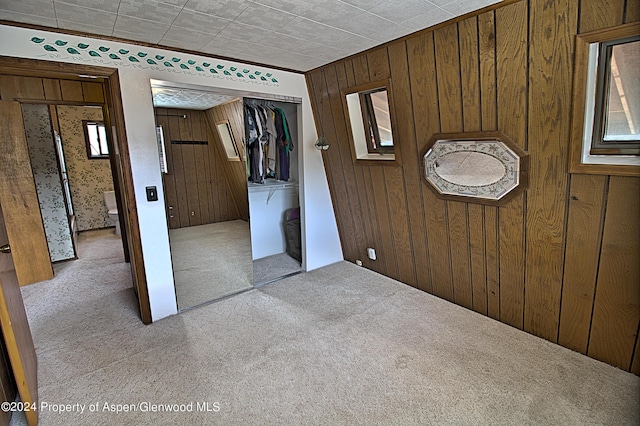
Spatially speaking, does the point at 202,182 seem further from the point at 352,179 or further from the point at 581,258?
the point at 581,258

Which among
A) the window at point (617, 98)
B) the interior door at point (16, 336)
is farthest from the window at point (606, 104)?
the interior door at point (16, 336)

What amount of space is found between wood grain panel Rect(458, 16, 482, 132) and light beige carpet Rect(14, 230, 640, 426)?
1.51m

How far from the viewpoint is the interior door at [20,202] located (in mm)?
3209

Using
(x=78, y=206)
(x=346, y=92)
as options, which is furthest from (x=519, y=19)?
(x=78, y=206)

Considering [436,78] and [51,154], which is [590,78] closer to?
[436,78]

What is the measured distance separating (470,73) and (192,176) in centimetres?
241

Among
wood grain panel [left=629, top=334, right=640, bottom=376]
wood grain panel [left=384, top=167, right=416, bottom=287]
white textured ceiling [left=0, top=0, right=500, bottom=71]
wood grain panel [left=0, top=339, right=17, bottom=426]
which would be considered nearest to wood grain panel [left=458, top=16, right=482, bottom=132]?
white textured ceiling [left=0, top=0, right=500, bottom=71]

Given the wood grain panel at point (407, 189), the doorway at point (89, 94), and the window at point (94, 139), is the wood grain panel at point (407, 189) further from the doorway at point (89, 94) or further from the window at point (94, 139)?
the window at point (94, 139)

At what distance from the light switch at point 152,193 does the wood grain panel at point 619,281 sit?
2.95m

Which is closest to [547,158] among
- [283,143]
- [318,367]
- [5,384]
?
[318,367]

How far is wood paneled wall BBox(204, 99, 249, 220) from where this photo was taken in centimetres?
300

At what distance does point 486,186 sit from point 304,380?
1.76 metres

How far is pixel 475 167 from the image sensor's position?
2.28m

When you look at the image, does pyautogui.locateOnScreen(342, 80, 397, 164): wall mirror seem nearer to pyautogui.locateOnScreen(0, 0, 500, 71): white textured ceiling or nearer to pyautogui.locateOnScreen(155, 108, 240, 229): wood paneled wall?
pyautogui.locateOnScreen(0, 0, 500, 71): white textured ceiling
